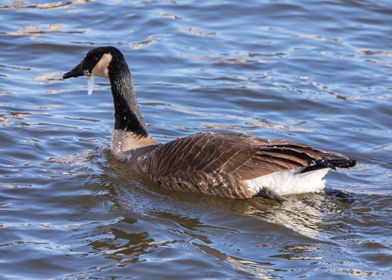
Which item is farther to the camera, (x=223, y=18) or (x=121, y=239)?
(x=223, y=18)

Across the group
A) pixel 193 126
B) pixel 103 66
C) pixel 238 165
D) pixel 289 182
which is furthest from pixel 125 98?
pixel 289 182

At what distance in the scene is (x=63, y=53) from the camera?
13422 millimetres

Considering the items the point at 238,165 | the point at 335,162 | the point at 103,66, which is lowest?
the point at 238,165

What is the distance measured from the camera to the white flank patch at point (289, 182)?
348 inches

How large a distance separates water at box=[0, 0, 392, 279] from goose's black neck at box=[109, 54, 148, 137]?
1.45ft

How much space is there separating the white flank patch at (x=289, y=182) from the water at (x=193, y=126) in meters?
0.15

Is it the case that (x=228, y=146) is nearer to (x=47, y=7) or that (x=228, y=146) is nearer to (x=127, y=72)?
(x=127, y=72)

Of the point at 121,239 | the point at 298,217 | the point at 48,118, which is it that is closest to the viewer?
the point at 121,239

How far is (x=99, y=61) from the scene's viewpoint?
1022cm

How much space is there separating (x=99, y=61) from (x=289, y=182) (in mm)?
2728

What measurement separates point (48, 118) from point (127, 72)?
1.48 metres

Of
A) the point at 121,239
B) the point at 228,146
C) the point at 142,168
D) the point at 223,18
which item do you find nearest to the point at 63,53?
the point at 223,18

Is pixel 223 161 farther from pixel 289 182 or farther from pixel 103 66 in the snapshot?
pixel 103 66

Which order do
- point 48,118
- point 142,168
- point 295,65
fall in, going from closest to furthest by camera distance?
point 142,168 → point 48,118 → point 295,65
